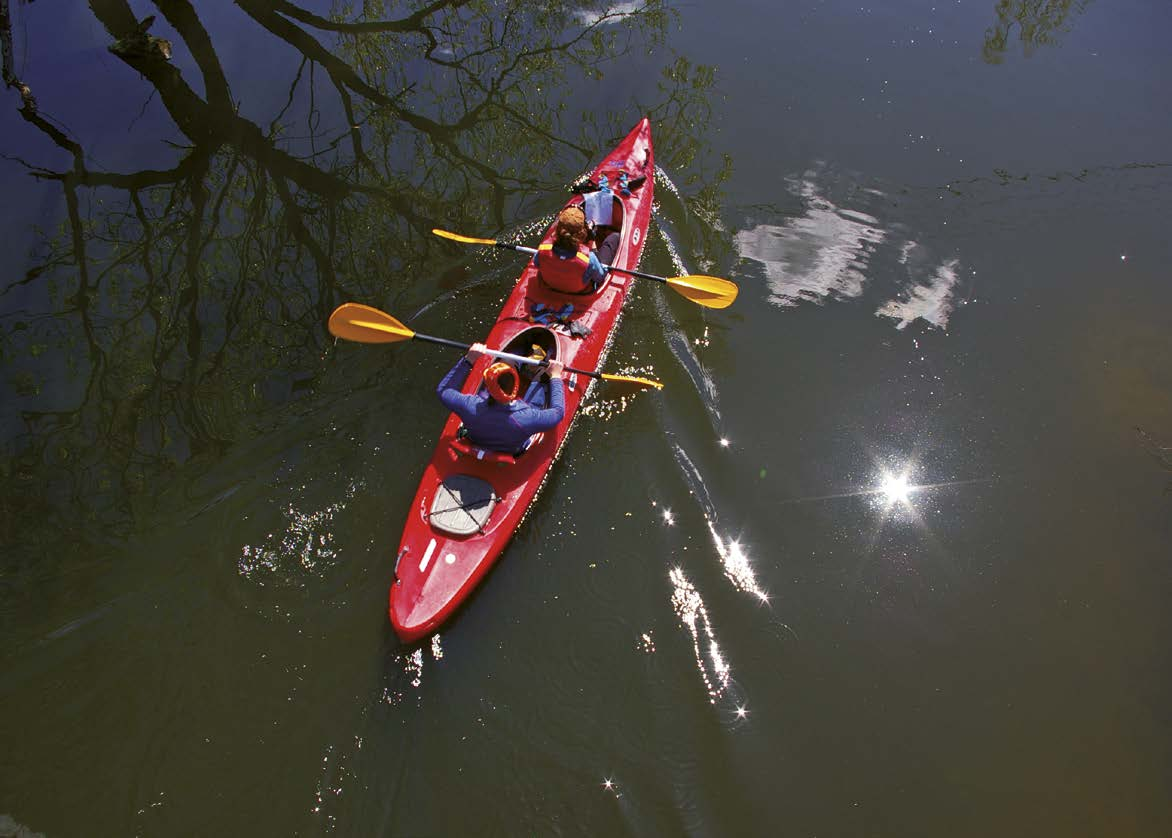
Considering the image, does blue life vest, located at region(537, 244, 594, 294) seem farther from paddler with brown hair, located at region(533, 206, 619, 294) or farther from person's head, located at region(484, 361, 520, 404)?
person's head, located at region(484, 361, 520, 404)

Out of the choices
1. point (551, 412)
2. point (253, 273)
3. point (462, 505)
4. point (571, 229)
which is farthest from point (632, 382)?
point (253, 273)

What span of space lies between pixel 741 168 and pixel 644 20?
3252 mm

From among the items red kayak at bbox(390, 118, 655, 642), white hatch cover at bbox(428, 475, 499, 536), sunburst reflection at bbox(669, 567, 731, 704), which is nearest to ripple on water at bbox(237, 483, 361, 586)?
red kayak at bbox(390, 118, 655, 642)

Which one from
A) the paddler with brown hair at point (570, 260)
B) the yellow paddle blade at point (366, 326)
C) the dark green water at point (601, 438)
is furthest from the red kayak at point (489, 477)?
the yellow paddle blade at point (366, 326)

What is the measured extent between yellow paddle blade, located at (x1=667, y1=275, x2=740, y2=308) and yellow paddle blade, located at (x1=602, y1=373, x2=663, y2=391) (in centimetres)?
89

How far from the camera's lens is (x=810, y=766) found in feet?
15.1

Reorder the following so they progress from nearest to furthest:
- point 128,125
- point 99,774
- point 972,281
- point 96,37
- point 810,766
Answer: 1. point 99,774
2. point 810,766
3. point 972,281
4. point 128,125
5. point 96,37

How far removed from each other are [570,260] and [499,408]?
175 cm

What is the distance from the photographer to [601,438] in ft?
20.0

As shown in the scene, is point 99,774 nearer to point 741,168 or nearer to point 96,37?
point 741,168

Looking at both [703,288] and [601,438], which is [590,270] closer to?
[703,288]

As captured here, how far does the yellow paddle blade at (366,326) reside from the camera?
5.89 m

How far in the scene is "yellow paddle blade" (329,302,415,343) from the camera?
5887 mm

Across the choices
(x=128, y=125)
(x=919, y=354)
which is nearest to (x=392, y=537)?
(x=919, y=354)
